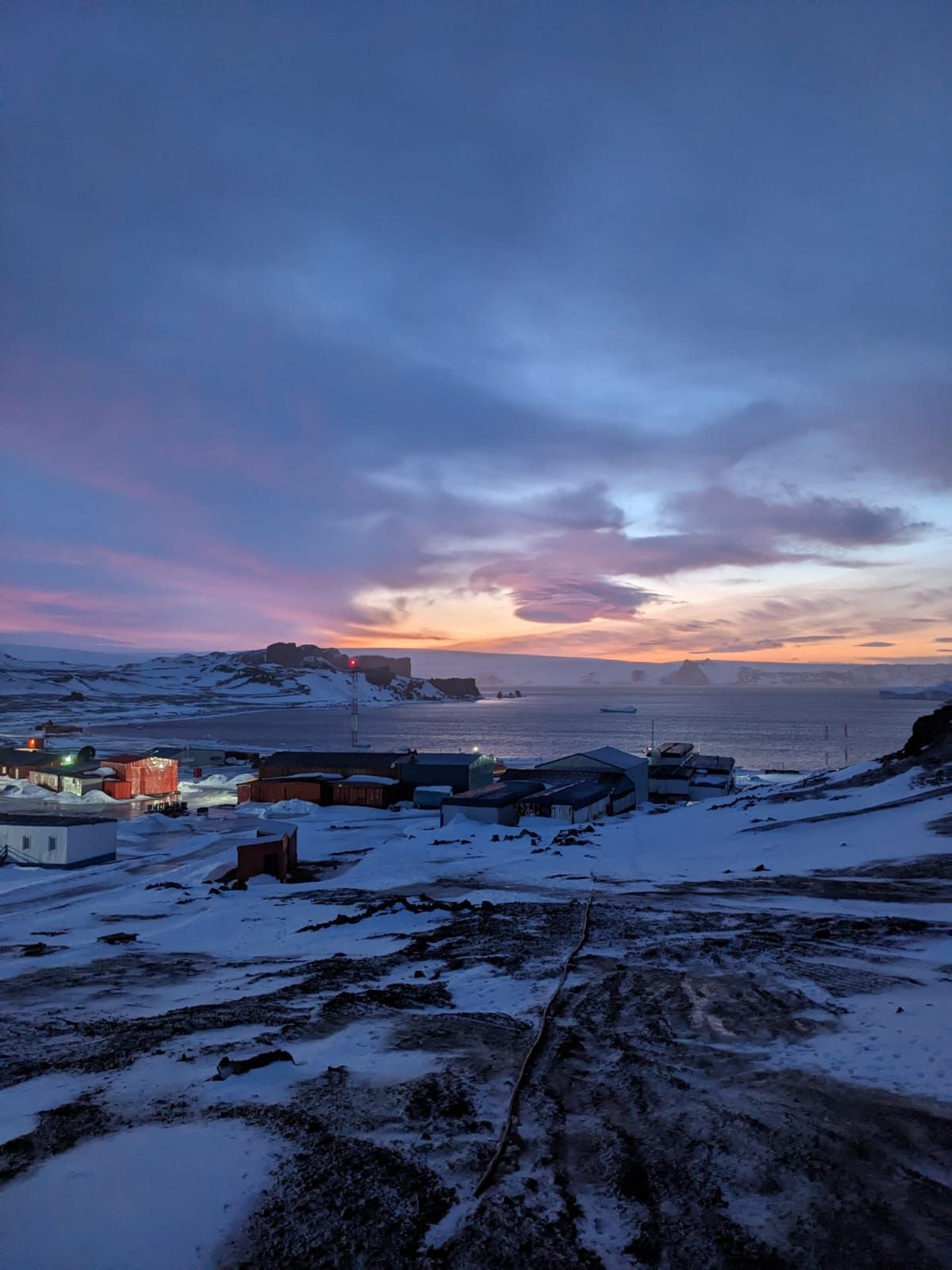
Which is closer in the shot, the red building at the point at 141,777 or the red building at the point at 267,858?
the red building at the point at 267,858

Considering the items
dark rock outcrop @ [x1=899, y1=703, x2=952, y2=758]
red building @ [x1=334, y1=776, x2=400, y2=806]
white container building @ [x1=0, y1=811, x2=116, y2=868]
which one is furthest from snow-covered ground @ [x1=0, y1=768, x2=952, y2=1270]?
red building @ [x1=334, y1=776, x2=400, y2=806]

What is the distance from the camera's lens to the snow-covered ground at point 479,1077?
5457 millimetres

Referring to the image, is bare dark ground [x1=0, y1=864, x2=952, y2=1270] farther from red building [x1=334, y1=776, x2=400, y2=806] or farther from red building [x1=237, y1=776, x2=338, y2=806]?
red building [x1=237, y1=776, x2=338, y2=806]

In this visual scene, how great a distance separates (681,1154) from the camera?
6.34 metres

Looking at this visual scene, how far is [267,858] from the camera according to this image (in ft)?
89.4

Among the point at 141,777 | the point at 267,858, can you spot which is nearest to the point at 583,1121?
the point at 267,858

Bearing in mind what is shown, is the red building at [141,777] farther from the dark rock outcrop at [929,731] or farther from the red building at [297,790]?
the dark rock outcrop at [929,731]

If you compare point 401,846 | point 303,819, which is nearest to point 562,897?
point 401,846

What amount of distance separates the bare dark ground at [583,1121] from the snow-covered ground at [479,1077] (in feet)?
0.12

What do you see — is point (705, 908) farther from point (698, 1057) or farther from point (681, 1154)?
point (681, 1154)

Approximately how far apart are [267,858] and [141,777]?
1453 inches

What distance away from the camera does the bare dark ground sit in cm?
526

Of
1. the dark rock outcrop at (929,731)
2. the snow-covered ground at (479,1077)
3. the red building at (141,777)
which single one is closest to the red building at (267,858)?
the snow-covered ground at (479,1077)

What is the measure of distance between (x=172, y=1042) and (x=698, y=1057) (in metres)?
7.17
